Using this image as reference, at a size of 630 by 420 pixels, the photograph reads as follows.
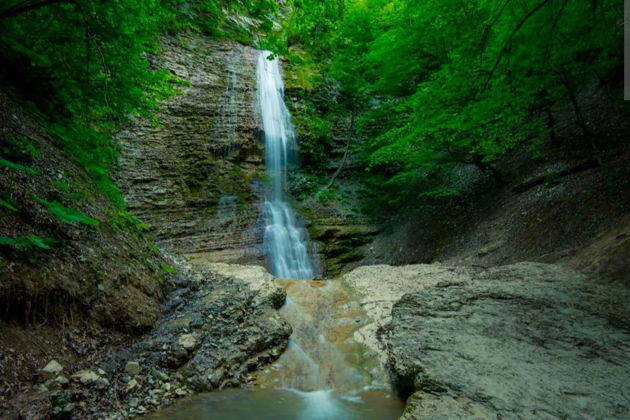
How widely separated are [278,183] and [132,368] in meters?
10.1

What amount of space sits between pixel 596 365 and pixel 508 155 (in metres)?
9.74

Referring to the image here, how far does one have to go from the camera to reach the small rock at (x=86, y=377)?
277 centimetres

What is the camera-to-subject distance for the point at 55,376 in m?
2.64

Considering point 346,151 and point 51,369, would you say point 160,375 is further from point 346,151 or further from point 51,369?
point 346,151

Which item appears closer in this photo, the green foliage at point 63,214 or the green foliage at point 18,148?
the green foliage at point 63,214

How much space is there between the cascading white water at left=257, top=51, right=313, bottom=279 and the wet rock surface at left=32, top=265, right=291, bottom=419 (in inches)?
201

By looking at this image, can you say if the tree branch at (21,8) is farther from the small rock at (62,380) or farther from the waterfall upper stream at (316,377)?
the waterfall upper stream at (316,377)

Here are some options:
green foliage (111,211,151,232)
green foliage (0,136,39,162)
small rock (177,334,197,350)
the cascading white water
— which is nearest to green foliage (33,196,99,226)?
green foliage (0,136,39,162)

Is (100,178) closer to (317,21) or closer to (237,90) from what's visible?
(317,21)

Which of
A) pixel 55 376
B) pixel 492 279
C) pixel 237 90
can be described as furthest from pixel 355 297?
pixel 237 90

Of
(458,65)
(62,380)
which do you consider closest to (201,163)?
(458,65)

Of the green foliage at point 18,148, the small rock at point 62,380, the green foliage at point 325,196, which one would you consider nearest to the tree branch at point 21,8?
the green foliage at point 18,148

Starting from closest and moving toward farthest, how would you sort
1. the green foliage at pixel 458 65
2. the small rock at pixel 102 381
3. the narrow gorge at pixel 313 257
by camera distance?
the narrow gorge at pixel 313 257, the small rock at pixel 102 381, the green foliage at pixel 458 65

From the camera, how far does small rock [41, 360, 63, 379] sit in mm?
2602
